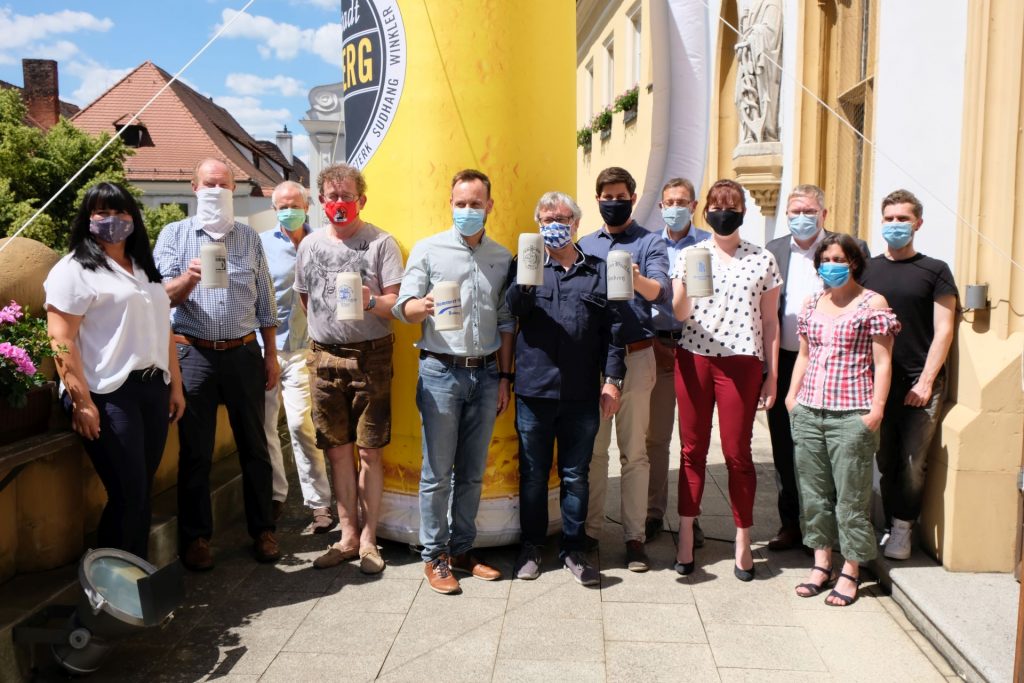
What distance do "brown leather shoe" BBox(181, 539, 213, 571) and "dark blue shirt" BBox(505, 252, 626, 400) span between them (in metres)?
1.79

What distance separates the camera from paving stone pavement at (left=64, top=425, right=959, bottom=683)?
11.4 ft

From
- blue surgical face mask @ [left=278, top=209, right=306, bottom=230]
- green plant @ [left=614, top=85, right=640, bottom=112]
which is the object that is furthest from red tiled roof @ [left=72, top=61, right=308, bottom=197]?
blue surgical face mask @ [left=278, top=209, right=306, bottom=230]

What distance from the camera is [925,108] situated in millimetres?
4766

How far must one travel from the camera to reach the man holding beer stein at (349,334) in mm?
4312

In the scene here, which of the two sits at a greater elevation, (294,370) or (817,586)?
(294,370)

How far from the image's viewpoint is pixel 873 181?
5.76 meters

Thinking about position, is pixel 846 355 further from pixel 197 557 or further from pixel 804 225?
pixel 197 557

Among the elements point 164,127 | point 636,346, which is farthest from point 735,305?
point 164,127

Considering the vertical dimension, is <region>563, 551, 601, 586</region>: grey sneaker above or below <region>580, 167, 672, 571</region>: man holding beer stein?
below

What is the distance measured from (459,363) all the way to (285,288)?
5.02ft

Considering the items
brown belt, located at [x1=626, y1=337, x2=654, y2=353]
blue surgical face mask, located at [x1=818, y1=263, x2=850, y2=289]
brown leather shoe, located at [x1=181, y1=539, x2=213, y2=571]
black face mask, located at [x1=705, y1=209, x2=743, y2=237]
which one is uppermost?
black face mask, located at [x1=705, y1=209, x2=743, y2=237]

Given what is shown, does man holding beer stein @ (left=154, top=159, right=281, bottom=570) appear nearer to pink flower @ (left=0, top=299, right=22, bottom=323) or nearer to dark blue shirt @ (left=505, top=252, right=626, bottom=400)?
pink flower @ (left=0, top=299, right=22, bottom=323)

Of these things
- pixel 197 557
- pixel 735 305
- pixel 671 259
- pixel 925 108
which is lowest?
pixel 197 557

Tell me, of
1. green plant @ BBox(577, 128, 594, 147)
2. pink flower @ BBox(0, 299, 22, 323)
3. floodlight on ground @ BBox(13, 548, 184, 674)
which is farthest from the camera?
green plant @ BBox(577, 128, 594, 147)
